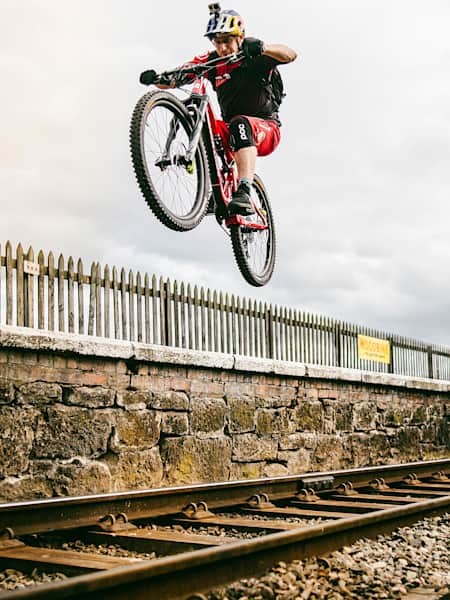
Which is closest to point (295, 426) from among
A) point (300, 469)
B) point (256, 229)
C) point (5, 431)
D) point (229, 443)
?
point (300, 469)

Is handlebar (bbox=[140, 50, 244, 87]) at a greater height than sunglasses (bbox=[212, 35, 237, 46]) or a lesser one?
lesser

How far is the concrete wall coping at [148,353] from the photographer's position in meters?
6.59

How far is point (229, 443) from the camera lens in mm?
8734

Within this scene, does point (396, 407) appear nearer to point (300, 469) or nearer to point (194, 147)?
point (300, 469)

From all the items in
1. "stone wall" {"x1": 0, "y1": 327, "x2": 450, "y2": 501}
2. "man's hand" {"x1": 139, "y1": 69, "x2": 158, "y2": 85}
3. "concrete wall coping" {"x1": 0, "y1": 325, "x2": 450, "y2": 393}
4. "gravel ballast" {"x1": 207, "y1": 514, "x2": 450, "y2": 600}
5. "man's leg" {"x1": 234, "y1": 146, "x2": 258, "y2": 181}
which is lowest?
"gravel ballast" {"x1": 207, "y1": 514, "x2": 450, "y2": 600}

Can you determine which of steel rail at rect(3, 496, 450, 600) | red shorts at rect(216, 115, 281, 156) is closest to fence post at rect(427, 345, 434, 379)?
red shorts at rect(216, 115, 281, 156)

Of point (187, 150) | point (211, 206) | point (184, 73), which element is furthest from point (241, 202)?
point (184, 73)

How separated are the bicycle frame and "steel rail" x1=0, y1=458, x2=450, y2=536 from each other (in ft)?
9.57

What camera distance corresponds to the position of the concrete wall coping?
659 cm

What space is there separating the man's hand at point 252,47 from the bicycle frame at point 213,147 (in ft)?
1.65

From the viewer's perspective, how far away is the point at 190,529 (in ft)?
16.6

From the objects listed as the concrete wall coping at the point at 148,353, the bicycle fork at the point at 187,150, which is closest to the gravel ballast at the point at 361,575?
the concrete wall coping at the point at 148,353

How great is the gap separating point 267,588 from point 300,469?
21.7ft

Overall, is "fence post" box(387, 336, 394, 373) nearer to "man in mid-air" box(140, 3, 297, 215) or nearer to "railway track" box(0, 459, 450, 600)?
"man in mid-air" box(140, 3, 297, 215)
